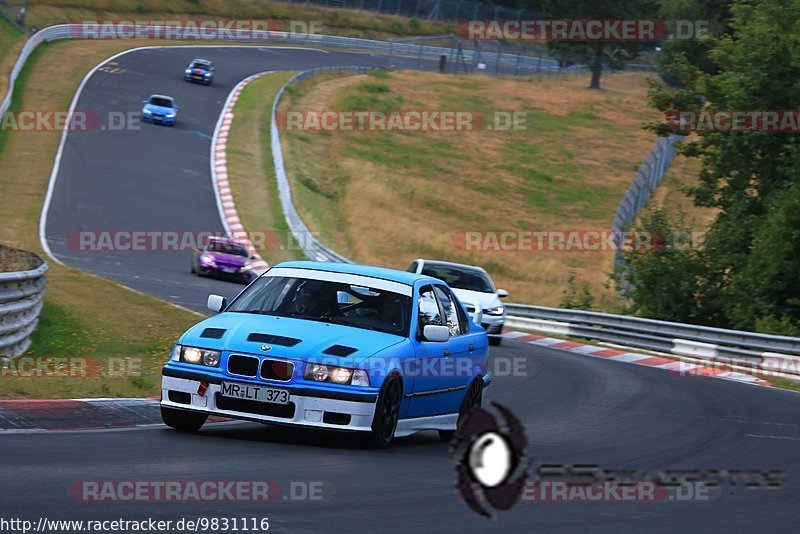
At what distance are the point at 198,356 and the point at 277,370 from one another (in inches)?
25.1

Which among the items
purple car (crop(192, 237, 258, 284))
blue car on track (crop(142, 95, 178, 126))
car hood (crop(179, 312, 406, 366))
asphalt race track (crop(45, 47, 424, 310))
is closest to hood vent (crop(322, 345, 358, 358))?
car hood (crop(179, 312, 406, 366))

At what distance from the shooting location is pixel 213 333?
9.45 metres

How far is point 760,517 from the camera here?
26.1ft

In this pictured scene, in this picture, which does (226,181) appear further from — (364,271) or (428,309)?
(428,309)

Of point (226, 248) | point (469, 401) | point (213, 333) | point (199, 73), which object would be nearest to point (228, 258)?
point (226, 248)

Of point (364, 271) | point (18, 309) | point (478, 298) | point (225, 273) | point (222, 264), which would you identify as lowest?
point (225, 273)

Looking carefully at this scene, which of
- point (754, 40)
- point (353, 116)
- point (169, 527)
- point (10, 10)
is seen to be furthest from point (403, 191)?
point (169, 527)

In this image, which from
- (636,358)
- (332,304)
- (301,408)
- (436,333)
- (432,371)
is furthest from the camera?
(636,358)

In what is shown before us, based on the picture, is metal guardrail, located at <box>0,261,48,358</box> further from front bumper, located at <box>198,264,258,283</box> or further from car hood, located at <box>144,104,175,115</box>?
car hood, located at <box>144,104,175,115</box>

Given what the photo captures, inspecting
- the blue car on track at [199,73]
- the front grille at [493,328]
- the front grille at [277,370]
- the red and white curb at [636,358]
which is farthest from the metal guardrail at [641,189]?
the front grille at [277,370]

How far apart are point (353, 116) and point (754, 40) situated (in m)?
33.0

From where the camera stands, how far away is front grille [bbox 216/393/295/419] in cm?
902

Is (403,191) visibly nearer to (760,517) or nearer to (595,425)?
(595,425)

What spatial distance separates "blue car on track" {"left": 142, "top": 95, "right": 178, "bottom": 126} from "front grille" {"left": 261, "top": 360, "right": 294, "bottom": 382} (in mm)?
42200
